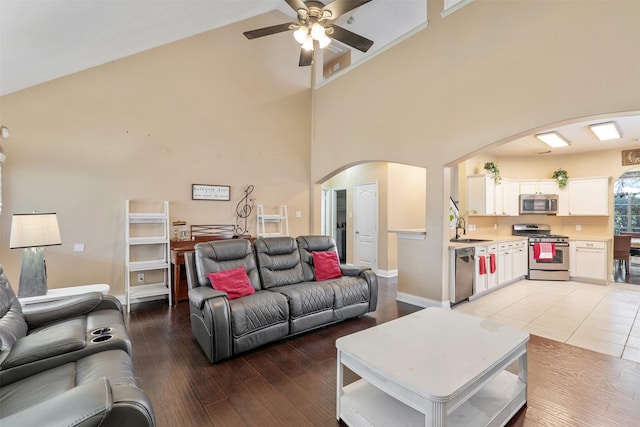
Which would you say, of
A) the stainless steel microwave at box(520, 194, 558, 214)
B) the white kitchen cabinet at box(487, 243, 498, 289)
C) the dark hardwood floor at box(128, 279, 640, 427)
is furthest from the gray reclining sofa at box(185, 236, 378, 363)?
the stainless steel microwave at box(520, 194, 558, 214)

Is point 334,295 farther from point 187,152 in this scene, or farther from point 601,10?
point 601,10

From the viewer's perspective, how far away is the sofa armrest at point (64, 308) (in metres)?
2.22

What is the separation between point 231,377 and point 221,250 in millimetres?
1373

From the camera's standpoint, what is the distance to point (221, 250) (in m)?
3.38

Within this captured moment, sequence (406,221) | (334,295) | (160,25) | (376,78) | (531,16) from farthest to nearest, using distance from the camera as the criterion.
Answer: (406,221)
(376,78)
(160,25)
(334,295)
(531,16)

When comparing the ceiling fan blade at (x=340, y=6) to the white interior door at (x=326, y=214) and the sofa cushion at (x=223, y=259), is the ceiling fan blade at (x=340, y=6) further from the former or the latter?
the white interior door at (x=326, y=214)

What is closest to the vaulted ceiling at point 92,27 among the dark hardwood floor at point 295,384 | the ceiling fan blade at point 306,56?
the ceiling fan blade at point 306,56

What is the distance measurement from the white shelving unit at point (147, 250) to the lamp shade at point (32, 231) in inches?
46.1

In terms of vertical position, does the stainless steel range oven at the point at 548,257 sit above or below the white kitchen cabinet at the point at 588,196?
below

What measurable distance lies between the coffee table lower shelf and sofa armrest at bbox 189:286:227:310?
1440 mm

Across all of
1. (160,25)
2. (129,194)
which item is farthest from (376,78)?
(129,194)

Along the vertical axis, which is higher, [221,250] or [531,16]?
[531,16]

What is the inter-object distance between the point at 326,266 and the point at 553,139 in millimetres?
4466

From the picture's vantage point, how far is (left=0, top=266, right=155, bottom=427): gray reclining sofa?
1.07 metres
